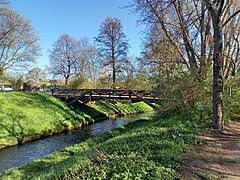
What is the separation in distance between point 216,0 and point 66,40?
103 feet

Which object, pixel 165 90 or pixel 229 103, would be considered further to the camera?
pixel 165 90

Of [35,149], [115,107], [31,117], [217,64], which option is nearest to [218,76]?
[217,64]

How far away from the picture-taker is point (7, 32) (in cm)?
2011

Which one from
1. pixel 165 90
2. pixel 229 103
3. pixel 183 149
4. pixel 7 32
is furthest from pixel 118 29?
pixel 183 149

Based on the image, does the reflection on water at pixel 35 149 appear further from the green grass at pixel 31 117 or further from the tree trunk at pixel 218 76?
the tree trunk at pixel 218 76

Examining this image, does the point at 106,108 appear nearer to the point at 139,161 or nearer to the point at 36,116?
the point at 36,116

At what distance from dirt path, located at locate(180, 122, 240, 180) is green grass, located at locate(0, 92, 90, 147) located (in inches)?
412

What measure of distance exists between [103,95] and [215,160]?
668 inches

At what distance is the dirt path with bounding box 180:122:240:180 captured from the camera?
3.57 m

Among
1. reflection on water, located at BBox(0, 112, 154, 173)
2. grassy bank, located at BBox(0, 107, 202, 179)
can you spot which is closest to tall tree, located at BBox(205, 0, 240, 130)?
grassy bank, located at BBox(0, 107, 202, 179)

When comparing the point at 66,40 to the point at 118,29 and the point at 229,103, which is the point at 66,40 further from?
the point at 229,103

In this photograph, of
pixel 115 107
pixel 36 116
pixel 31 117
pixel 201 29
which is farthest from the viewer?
pixel 115 107

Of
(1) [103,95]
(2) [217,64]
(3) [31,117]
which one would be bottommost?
(3) [31,117]

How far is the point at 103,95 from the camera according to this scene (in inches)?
817
